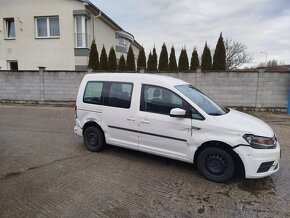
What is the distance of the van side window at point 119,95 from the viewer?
14.9 ft

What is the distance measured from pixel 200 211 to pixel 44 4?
16611mm

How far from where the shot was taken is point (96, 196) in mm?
3275

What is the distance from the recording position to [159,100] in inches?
166

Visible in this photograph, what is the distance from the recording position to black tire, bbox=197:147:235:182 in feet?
11.9

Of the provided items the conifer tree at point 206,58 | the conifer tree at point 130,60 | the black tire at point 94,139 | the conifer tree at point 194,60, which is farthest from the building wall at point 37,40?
the black tire at point 94,139

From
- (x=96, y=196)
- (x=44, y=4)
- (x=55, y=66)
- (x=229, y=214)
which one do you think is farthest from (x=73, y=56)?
(x=229, y=214)

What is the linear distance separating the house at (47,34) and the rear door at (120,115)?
11301 mm

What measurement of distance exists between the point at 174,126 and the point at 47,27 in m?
15.0

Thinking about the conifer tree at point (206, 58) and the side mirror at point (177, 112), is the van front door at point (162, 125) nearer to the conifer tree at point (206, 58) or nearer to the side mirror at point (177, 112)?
the side mirror at point (177, 112)

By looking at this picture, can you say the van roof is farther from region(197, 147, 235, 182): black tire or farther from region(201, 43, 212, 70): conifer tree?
region(201, 43, 212, 70): conifer tree

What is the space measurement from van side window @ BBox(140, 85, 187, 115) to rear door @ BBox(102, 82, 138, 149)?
0.24 metres

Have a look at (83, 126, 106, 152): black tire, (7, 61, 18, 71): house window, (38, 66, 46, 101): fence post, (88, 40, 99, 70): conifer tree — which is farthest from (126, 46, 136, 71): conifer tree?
(83, 126, 106, 152): black tire

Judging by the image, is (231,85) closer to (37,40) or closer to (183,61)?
(183,61)

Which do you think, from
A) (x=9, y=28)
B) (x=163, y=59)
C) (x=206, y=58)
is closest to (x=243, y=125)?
(x=206, y=58)
